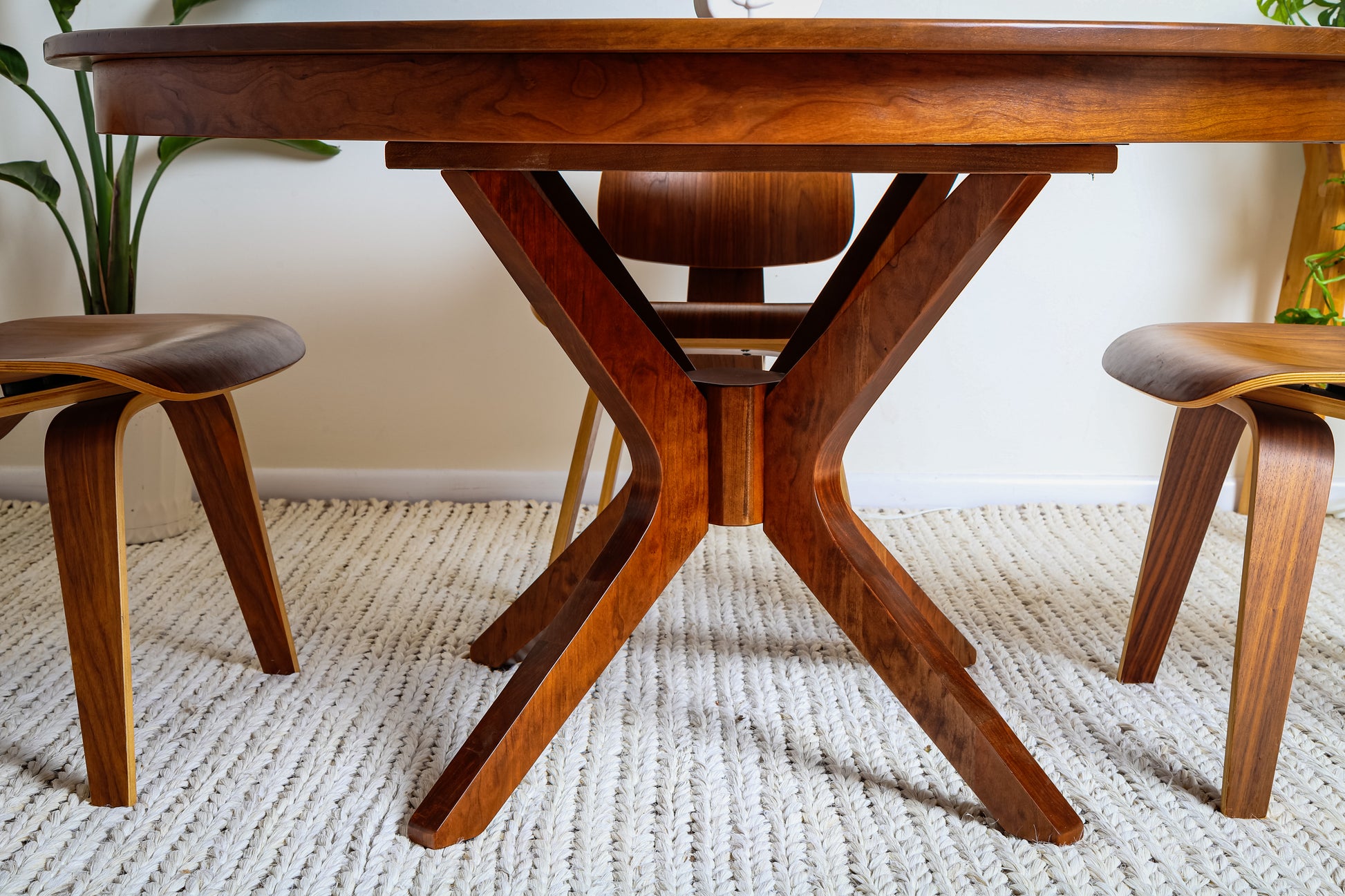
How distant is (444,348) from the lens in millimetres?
2205

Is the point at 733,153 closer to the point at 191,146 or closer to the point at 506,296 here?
the point at 506,296

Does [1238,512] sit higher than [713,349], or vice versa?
[713,349]

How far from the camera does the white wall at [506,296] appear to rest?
2094mm

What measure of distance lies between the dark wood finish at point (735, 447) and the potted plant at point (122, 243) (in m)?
1.17

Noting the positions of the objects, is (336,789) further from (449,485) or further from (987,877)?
(449,485)

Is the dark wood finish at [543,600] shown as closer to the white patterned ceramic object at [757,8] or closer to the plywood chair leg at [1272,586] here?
the white patterned ceramic object at [757,8]

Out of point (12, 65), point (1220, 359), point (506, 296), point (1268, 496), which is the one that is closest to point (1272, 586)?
point (1268, 496)

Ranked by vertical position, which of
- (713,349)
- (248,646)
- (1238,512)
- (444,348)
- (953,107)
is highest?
(953,107)

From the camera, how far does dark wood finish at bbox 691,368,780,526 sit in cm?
106

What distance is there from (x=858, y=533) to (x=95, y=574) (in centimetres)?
80

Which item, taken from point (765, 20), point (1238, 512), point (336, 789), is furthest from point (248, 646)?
point (1238, 512)

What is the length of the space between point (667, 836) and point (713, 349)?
0.77m

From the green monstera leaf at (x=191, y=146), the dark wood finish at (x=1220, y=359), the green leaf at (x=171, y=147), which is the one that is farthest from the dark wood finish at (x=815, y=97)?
the green leaf at (x=171, y=147)

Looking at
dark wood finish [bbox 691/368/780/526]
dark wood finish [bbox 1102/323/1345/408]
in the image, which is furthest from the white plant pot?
dark wood finish [bbox 1102/323/1345/408]
